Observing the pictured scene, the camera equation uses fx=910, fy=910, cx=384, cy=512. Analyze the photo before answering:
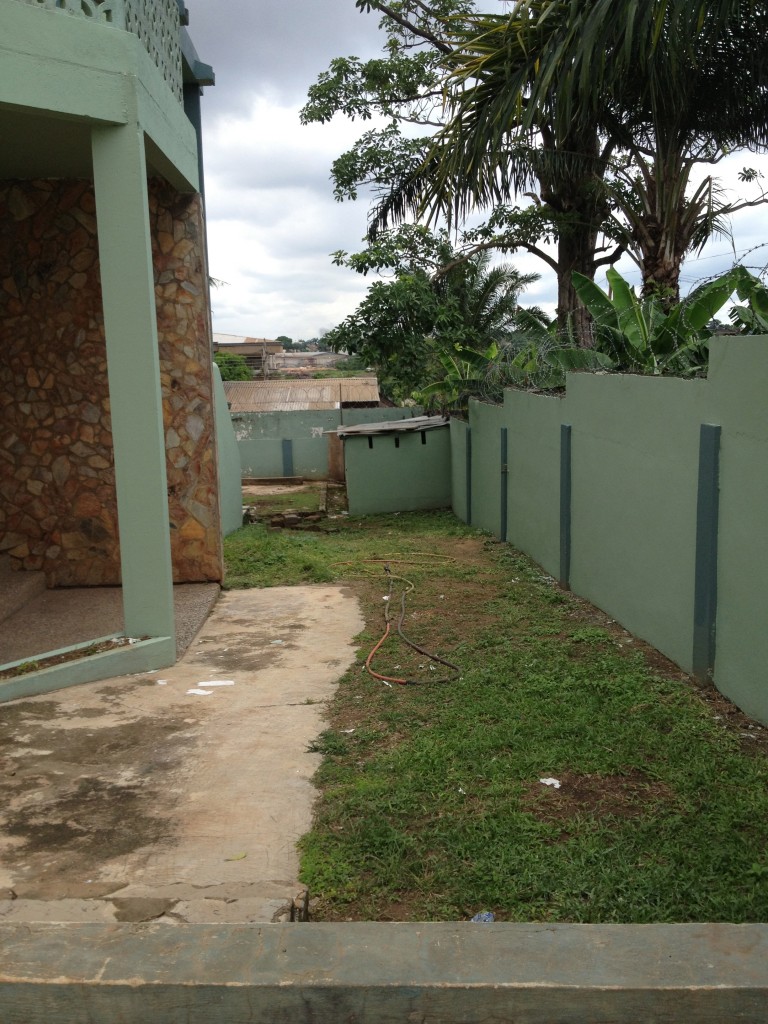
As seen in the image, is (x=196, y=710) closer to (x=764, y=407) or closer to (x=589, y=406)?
(x=764, y=407)

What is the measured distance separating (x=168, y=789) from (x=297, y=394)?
28094 millimetres

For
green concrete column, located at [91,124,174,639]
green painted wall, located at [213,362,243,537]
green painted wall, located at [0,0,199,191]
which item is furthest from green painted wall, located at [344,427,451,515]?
green concrete column, located at [91,124,174,639]

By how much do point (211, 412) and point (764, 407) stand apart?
5.51 meters

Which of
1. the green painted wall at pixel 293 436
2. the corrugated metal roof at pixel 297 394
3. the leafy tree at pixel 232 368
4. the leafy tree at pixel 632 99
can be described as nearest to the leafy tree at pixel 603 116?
the leafy tree at pixel 632 99

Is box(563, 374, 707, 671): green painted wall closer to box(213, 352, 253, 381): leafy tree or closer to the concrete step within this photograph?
the concrete step

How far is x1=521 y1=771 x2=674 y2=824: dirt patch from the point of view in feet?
12.9

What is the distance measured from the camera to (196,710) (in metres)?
5.48

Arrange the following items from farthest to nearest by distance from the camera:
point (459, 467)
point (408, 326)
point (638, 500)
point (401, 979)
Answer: point (459, 467) < point (408, 326) < point (638, 500) < point (401, 979)

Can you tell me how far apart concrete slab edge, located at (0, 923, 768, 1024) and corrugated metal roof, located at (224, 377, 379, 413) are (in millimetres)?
27450

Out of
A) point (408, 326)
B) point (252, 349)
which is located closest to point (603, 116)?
point (408, 326)

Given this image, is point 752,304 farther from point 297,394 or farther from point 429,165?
point 297,394

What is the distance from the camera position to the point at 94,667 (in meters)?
5.99

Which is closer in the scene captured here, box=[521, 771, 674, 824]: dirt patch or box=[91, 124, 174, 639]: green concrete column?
box=[521, 771, 674, 824]: dirt patch

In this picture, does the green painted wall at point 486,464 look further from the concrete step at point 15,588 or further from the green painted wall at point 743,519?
the green painted wall at point 743,519
